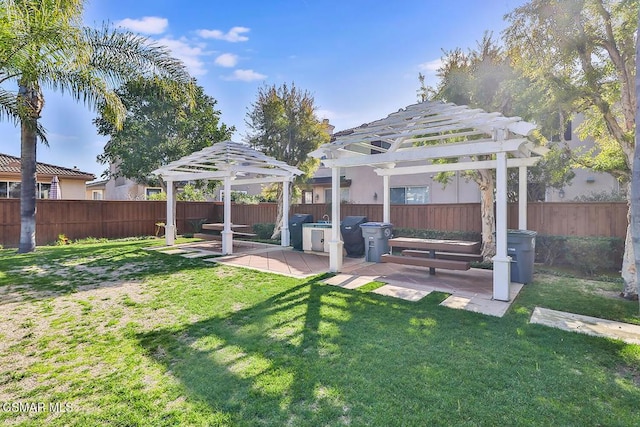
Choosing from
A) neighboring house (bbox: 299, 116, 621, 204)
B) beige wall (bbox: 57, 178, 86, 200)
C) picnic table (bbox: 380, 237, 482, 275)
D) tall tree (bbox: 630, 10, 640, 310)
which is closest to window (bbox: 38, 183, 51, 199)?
beige wall (bbox: 57, 178, 86, 200)

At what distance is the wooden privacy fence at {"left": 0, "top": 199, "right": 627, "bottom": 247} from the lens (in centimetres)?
912

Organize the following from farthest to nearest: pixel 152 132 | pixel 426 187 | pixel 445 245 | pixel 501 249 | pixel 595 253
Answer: pixel 426 187, pixel 152 132, pixel 595 253, pixel 445 245, pixel 501 249

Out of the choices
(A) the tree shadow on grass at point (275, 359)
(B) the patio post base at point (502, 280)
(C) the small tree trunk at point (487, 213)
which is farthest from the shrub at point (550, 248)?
(A) the tree shadow on grass at point (275, 359)

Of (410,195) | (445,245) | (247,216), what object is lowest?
(445,245)

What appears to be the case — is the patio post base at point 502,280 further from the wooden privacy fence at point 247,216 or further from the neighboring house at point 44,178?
the neighboring house at point 44,178

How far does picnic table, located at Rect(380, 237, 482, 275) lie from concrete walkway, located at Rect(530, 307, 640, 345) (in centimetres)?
189

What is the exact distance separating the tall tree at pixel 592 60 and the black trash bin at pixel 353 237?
6.14m

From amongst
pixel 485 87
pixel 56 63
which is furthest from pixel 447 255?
pixel 56 63

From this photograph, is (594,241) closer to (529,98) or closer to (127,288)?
(529,98)

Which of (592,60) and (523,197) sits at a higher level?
(592,60)

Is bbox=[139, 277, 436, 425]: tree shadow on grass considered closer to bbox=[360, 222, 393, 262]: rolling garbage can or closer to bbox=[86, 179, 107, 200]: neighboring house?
bbox=[360, 222, 393, 262]: rolling garbage can

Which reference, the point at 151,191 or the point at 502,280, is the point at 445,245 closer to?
the point at 502,280

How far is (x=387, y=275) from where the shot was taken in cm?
797

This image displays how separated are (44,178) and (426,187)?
836 inches
